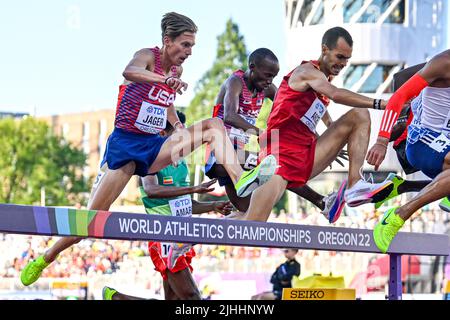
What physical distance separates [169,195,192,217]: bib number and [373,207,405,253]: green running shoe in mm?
2163

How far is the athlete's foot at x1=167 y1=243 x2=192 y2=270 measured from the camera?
26.3 ft

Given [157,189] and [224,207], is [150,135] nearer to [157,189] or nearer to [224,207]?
[157,189]

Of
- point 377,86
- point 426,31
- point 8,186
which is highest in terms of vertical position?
point 426,31

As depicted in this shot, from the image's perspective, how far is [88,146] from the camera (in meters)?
82.4

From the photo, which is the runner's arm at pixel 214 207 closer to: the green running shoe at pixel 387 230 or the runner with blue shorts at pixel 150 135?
the runner with blue shorts at pixel 150 135

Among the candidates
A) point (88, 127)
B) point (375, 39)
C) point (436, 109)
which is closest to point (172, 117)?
point (436, 109)

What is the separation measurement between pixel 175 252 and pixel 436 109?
97.3 inches

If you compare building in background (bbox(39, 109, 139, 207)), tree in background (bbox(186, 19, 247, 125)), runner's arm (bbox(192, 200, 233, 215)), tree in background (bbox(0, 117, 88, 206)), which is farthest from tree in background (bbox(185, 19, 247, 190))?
runner's arm (bbox(192, 200, 233, 215))

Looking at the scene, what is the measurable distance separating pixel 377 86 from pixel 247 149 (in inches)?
1128

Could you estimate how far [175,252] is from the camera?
26.6 ft

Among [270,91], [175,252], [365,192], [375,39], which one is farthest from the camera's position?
[375,39]
